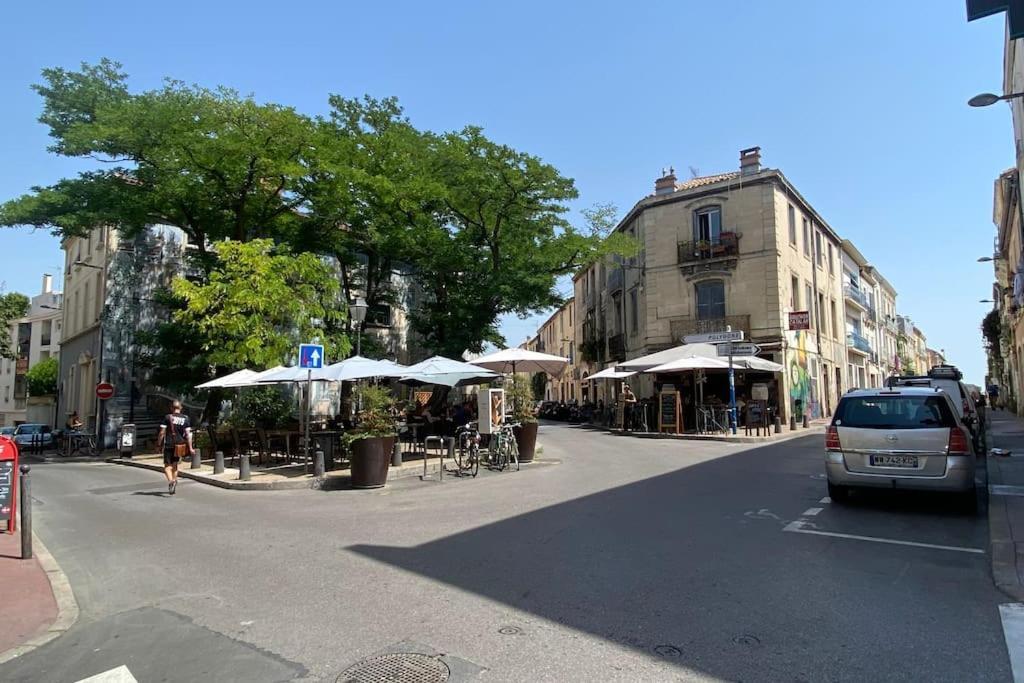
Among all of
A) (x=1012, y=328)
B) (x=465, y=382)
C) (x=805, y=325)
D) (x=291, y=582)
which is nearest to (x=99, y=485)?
(x=465, y=382)

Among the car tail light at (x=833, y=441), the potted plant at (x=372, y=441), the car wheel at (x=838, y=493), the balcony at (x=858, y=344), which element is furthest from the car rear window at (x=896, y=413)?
the balcony at (x=858, y=344)

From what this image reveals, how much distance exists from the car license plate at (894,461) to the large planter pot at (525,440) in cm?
799

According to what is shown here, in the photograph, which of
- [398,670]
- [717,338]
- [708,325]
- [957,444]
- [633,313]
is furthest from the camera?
[633,313]

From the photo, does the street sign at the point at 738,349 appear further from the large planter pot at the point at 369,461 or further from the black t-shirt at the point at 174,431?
the black t-shirt at the point at 174,431

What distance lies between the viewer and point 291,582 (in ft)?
18.5

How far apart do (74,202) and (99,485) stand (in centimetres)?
1128

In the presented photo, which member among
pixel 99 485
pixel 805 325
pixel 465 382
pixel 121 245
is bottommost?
pixel 99 485

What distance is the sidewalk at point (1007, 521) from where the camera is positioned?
5141mm

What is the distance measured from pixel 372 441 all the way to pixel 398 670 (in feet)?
27.2

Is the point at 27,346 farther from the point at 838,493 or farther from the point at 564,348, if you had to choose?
the point at 838,493

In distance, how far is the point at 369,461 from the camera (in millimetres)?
11773

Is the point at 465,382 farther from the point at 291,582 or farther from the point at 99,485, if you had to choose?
the point at 291,582

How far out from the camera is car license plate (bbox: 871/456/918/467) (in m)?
7.82

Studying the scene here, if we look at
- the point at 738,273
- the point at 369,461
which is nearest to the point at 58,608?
the point at 369,461
